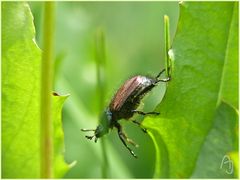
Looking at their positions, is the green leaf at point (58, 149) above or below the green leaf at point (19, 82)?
below

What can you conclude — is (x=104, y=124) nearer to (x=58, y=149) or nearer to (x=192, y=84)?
(x=58, y=149)

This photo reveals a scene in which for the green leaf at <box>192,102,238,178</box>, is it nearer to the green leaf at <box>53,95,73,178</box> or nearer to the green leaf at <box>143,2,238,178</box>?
the green leaf at <box>143,2,238,178</box>

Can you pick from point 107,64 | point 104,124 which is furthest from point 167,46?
point 107,64

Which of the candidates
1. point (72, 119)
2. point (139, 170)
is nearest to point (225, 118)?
point (139, 170)

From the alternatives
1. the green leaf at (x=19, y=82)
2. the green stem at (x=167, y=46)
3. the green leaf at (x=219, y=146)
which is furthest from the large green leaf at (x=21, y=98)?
the green leaf at (x=219, y=146)

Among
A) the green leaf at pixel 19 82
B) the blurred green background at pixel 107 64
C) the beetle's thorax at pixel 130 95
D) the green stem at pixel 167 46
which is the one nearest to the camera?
the green stem at pixel 167 46

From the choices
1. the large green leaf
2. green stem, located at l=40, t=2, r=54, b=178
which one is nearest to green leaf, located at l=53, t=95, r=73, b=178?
the large green leaf

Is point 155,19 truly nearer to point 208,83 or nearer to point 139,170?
point 139,170

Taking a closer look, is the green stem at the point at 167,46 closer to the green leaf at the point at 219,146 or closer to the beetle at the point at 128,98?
the green leaf at the point at 219,146
